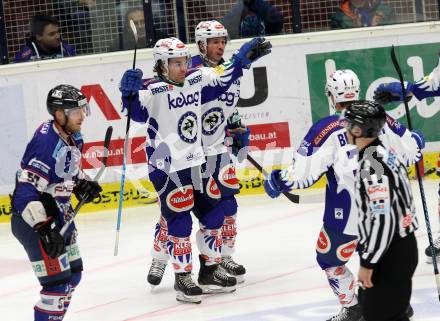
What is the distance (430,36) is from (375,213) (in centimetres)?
568

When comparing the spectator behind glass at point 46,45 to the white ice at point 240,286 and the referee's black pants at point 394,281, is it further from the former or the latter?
the referee's black pants at point 394,281

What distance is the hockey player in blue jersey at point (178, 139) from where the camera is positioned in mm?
6527

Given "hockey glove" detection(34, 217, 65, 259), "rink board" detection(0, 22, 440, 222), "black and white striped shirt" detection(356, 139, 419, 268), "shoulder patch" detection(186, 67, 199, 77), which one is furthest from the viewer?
"rink board" detection(0, 22, 440, 222)

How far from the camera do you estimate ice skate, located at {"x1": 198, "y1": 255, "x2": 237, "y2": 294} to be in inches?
266

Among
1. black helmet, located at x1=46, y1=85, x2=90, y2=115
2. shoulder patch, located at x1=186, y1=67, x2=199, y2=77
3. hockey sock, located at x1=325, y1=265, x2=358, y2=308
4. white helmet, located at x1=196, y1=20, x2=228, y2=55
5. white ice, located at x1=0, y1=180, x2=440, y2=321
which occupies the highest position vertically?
white helmet, located at x1=196, y1=20, x2=228, y2=55

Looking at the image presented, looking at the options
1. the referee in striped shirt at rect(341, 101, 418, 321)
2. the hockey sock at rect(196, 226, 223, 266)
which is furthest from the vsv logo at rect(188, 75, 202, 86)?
the referee in striped shirt at rect(341, 101, 418, 321)

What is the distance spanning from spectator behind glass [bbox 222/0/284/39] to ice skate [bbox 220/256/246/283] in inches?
129

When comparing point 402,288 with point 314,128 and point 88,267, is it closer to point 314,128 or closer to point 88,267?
point 314,128

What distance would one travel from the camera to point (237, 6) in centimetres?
991

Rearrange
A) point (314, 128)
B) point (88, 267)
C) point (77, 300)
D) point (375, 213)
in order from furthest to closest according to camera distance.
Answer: point (88, 267), point (77, 300), point (314, 128), point (375, 213)

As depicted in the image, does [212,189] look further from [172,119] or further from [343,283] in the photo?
[343,283]

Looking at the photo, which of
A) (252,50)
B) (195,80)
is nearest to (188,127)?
(195,80)

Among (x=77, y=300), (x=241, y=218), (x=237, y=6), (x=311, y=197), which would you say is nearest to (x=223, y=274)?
(x=77, y=300)

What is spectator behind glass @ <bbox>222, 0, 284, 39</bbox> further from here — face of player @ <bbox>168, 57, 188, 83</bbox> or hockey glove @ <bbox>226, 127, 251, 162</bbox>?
face of player @ <bbox>168, 57, 188, 83</bbox>
